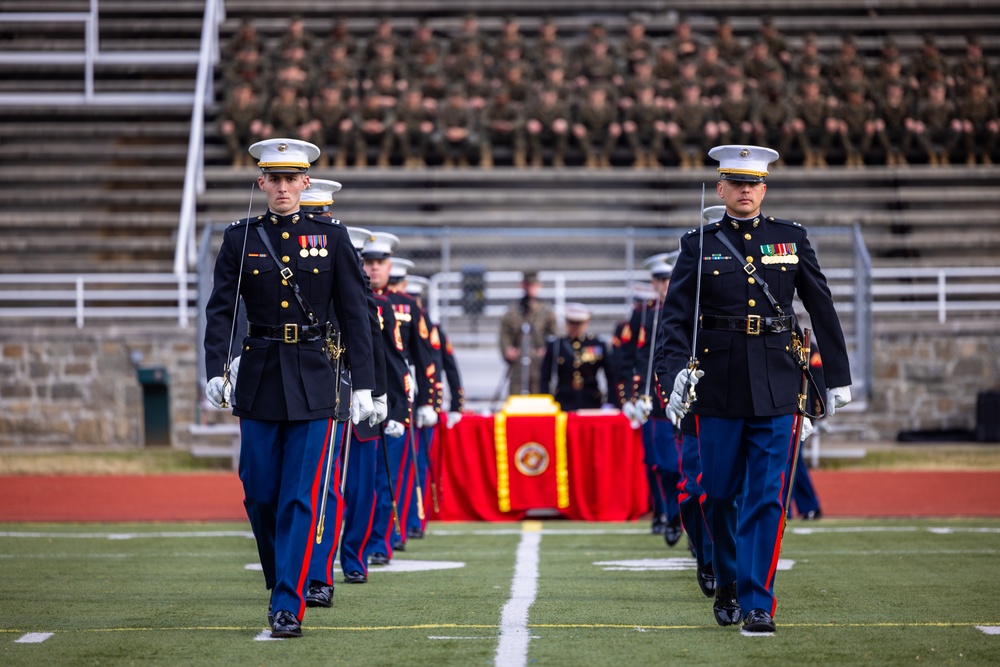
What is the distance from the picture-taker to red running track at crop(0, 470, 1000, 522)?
42.4 feet

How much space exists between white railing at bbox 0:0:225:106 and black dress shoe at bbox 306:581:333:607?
1636cm

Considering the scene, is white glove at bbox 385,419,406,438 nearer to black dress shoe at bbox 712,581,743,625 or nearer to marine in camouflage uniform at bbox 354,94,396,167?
black dress shoe at bbox 712,581,743,625

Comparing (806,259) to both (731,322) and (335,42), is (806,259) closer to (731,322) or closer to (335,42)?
(731,322)

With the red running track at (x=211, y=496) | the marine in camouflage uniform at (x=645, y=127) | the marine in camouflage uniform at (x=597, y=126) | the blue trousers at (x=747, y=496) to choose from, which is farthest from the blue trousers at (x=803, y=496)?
the marine in camouflage uniform at (x=597, y=126)

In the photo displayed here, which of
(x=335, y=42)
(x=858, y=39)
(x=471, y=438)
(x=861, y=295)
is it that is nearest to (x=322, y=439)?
(x=471, y=438)

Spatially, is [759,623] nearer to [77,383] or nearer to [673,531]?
[673,531]

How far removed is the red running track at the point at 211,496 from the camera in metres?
12.9

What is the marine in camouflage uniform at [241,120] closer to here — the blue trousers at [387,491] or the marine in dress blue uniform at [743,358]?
the blue trousers at [387,491]

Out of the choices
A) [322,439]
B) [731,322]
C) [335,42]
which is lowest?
[322,439]

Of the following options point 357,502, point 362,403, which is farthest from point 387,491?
point 362,403

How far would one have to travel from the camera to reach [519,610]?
6.95 meters

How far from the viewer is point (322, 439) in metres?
6.57

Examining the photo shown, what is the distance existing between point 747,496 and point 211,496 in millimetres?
8562

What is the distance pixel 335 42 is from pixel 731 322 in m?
17.2
